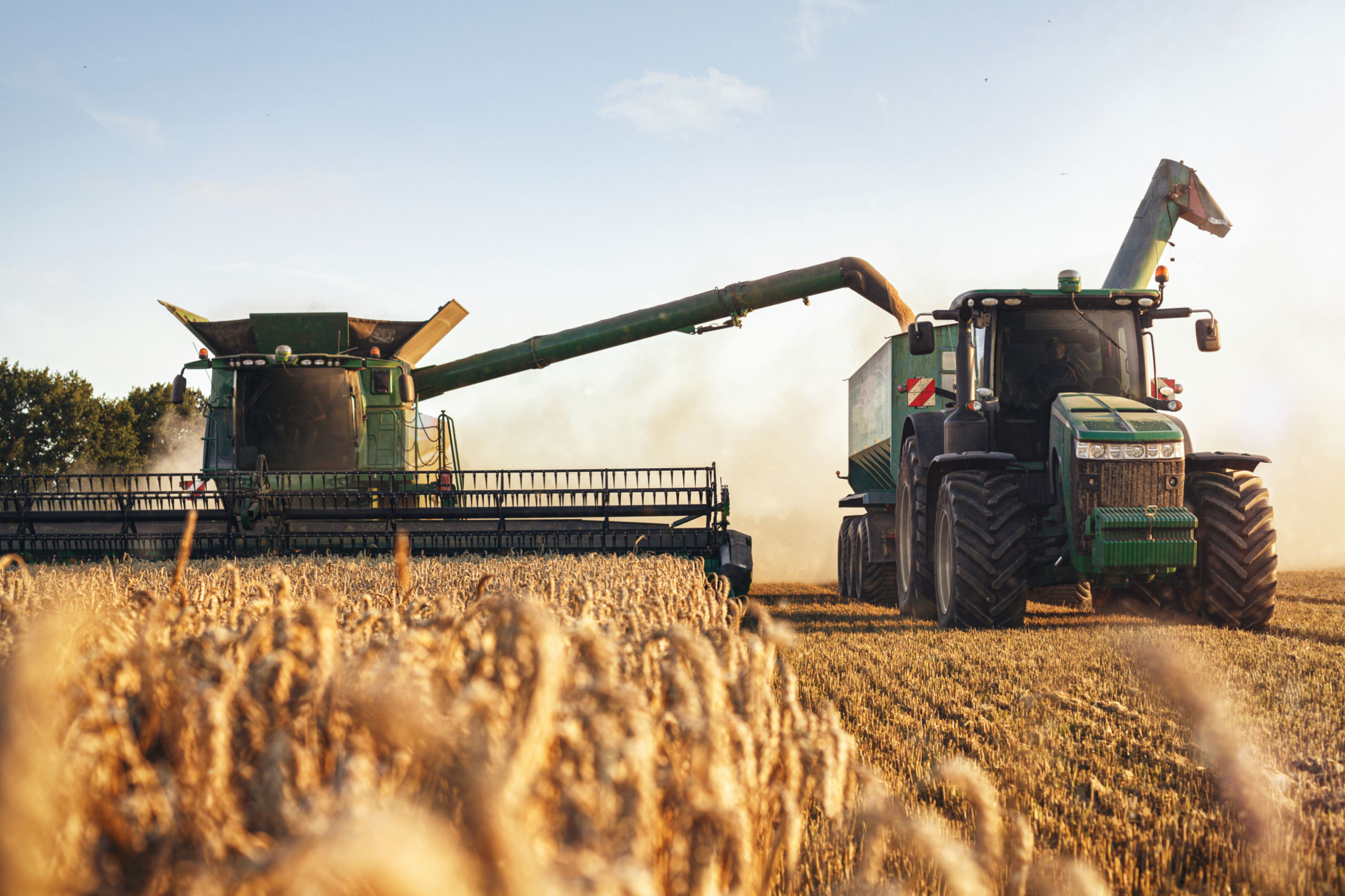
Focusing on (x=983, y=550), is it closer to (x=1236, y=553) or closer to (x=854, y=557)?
(x=1236, y=553)

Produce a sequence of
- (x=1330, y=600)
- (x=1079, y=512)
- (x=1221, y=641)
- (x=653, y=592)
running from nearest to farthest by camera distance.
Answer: (x=653, y=592), (x=1221, y=641), (x=1079, y=512), (x=1330, y=600)

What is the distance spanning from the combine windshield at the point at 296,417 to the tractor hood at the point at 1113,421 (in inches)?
316

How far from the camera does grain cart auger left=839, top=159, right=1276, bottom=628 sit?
691 cm

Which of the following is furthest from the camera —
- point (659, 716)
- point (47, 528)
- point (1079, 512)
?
point (47, 528)

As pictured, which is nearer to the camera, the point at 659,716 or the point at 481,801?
the point at 481,801

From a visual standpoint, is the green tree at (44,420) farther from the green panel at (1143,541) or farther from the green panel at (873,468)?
the green panel at (1143,541)

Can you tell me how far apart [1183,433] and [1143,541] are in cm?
123

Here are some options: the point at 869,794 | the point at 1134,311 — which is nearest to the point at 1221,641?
the point at 1134,311

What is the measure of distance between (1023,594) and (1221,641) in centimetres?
138

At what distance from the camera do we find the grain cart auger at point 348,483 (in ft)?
33.6

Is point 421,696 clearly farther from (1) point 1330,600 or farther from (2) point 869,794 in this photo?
(1) point 1330,600

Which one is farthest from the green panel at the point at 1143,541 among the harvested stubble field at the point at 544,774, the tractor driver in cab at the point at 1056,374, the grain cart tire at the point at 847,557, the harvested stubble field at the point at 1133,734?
the grain cart tire at the point at 847,557

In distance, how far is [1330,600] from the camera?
35.9 ft

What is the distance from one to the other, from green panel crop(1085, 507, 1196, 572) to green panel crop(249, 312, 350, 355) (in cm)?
953
